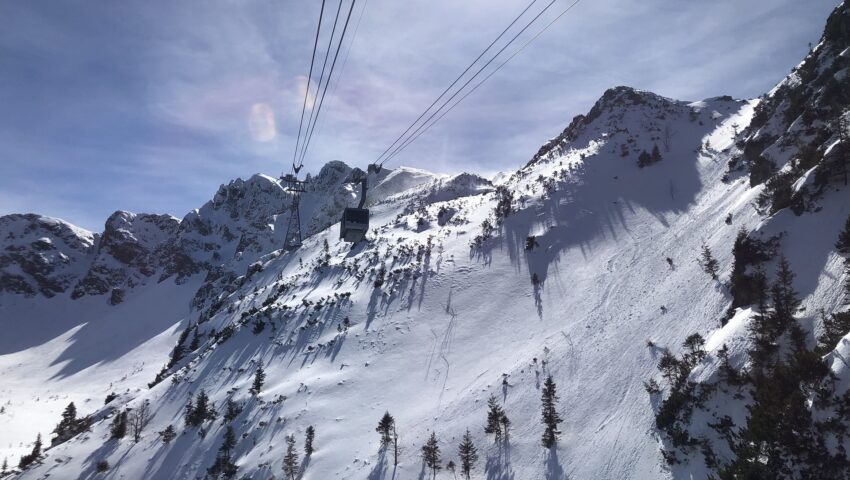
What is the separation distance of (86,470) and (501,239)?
41.4 m

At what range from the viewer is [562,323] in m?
31.2

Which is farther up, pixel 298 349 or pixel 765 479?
pixel 298 349

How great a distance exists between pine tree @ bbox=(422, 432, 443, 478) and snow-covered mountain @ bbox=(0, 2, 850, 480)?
1.94 feet

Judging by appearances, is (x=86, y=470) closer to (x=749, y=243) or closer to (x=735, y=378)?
(x=735, y=378)

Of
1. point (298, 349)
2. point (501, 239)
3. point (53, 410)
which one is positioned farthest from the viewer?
point (53, 410)

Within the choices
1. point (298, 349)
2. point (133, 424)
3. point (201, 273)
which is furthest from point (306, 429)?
point (201, 273)

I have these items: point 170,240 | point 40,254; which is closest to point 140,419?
point 170,240

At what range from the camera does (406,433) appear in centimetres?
2656

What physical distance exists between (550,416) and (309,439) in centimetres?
1552

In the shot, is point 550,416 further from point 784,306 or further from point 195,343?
point 195,343

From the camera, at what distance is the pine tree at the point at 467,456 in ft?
72.0

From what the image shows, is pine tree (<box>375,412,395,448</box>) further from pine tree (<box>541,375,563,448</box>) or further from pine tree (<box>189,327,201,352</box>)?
pine tree (<box>189,327,201,352</box>)

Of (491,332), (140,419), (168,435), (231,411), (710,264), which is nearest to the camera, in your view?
(710,264)

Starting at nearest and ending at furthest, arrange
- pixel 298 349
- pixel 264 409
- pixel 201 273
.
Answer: pixel 264 409 < pixel 298 349 < pixel 201 273
